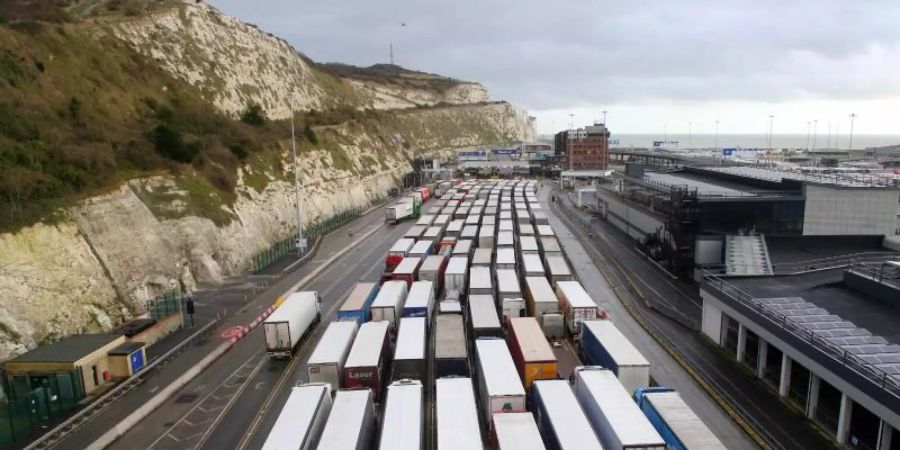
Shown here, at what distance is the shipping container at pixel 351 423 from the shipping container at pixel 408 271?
17016 millimetres

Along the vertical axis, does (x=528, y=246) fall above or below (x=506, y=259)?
above

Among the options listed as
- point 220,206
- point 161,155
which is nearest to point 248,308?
point 220,206

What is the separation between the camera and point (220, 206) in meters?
51.0

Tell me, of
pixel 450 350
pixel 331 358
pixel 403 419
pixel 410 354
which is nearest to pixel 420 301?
pixel 450 350

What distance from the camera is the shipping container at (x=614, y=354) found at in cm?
2395

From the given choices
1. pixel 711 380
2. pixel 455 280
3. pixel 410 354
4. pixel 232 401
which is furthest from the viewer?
pixel 455 280

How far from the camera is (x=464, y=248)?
49.5 meters

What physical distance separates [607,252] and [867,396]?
37949 millimetres

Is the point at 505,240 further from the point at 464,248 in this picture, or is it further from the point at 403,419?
the point at 403,419

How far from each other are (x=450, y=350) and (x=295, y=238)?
4051 cm

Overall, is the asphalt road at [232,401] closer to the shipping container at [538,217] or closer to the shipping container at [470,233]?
the shipping container at [470,233]

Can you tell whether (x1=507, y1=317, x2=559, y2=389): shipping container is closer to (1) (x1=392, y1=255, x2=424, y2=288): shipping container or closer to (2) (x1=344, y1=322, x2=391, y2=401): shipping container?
(2) (x1=344, y1=322, x2=391, y2=401): shipping container

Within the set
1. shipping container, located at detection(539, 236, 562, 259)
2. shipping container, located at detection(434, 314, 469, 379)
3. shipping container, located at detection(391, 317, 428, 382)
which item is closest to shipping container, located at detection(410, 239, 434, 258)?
shipping container, located at detection(539, 236, 562, 259)

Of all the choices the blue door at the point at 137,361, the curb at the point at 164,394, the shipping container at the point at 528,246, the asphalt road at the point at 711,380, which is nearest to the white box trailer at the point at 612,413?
the asphalt road at the point at 711,380
